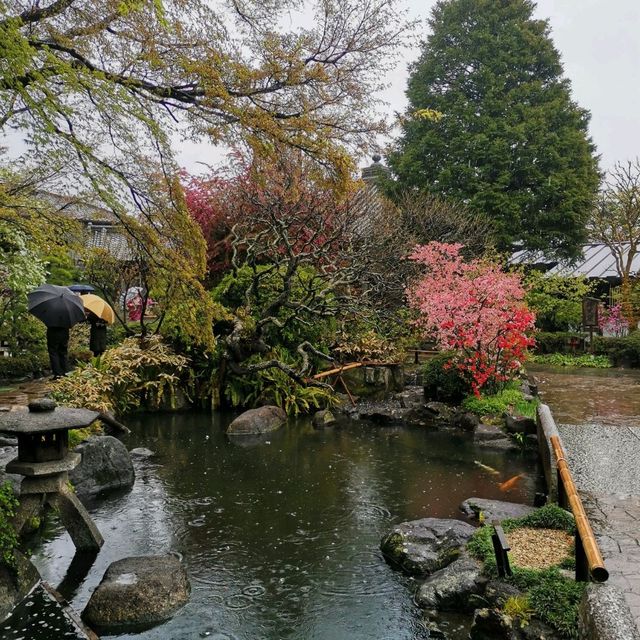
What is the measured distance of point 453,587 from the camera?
15.9ft

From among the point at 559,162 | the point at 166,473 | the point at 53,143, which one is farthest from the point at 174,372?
the point at 559,162

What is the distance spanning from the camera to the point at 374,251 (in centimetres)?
1711

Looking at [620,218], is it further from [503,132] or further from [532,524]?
[532,524]

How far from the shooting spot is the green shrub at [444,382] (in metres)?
11.9

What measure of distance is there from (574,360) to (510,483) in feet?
40.8

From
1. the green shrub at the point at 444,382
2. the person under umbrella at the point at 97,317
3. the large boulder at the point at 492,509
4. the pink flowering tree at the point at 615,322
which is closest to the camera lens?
the large boulder at the point at 492,509

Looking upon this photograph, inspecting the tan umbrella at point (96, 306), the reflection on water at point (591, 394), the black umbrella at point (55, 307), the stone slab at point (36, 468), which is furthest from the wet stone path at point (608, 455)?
the tan umbrella at point (96, 306)

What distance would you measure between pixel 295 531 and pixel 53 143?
15.6ft

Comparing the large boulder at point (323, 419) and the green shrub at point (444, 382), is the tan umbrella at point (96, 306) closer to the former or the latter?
the large boulder at point (323, 419)

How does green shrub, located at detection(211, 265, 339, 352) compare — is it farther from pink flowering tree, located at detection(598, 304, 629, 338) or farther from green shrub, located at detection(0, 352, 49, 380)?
pink flowering tree, located at detection(598, 304, 629, 338)

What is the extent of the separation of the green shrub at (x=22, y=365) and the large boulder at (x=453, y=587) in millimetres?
11727

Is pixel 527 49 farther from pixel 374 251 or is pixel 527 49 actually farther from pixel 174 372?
pixel 174 372

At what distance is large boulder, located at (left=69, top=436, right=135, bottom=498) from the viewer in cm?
766

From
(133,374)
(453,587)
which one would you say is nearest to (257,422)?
(133,374)
